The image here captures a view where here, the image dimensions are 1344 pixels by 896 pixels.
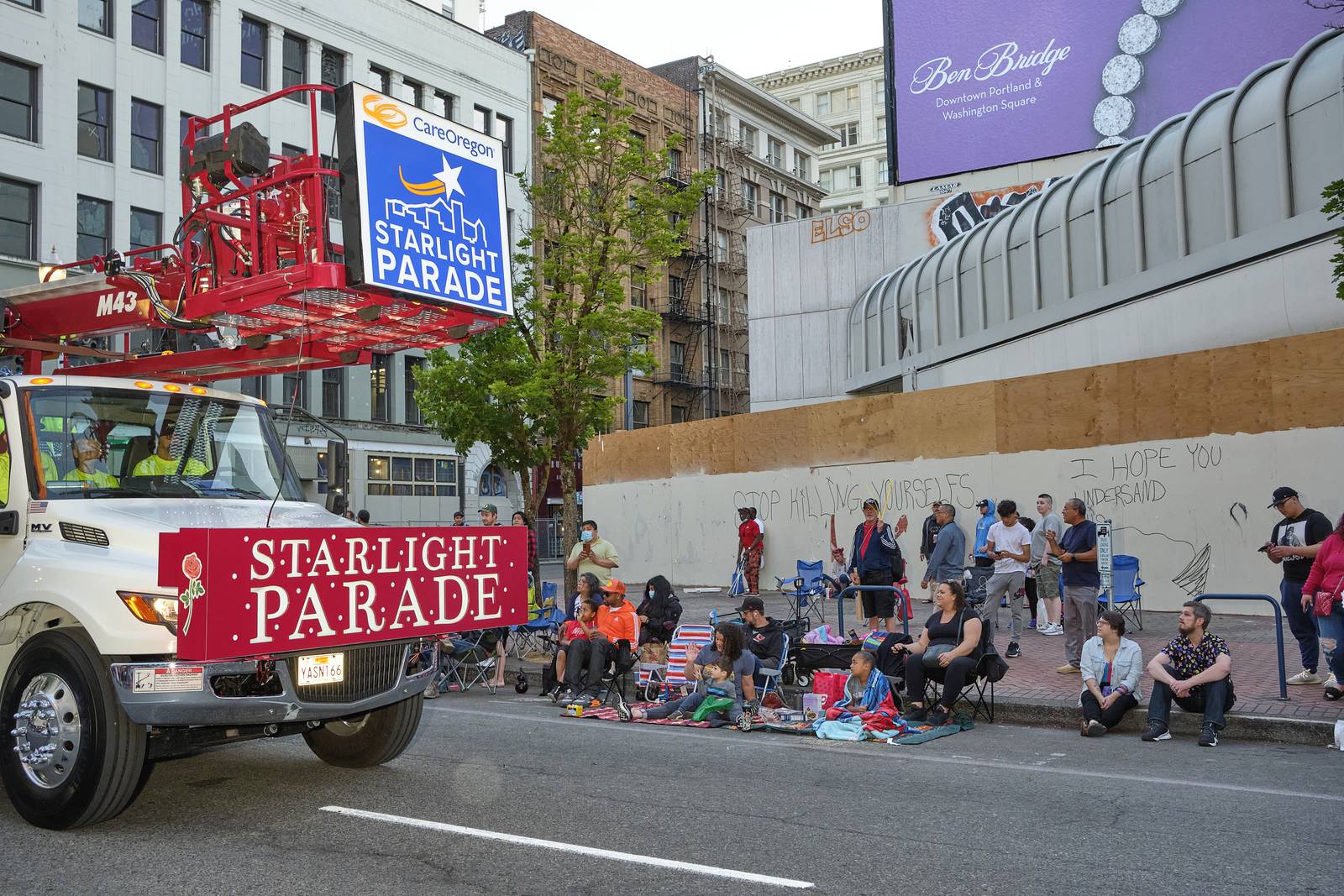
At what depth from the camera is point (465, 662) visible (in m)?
13.0

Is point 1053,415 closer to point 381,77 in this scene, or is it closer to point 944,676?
point 944,676

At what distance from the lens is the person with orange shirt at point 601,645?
11.4 m

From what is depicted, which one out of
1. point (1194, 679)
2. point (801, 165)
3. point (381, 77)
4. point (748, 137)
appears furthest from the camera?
point (801, 165)

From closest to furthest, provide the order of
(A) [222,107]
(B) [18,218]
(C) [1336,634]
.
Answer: (C) [1336,634], (A) [222,107], (B) [18,218]

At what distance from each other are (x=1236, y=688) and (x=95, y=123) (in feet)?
103

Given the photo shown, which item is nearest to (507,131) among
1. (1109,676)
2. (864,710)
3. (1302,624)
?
(864,710)

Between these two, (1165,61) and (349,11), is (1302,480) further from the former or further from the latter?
(349,11)

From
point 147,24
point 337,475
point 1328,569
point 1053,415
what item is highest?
point 147,24

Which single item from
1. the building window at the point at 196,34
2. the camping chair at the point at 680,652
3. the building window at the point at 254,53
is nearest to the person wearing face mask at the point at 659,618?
the camping chair at the point at 680,652

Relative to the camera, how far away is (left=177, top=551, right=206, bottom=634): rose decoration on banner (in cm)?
546

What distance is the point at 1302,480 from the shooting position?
48.4 ft

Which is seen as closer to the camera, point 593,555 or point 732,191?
point 593,555

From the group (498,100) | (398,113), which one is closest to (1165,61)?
(498,100)

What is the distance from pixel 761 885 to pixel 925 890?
0.71 meters
